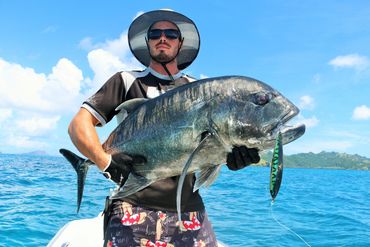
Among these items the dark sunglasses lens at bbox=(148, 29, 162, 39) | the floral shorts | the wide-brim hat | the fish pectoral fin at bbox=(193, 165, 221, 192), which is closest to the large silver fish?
the fish pectoral fin at bbox=(193, 165, 221, 192)

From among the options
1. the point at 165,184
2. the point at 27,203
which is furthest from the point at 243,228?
the point at 165,184

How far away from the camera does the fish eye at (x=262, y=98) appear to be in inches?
115

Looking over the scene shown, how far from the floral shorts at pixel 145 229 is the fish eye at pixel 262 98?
1277mm

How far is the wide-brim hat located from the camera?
412 centimetres

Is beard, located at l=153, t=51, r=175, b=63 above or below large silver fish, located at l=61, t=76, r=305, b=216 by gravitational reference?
above

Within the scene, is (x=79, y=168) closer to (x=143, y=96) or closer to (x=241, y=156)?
(x=143, y=96)

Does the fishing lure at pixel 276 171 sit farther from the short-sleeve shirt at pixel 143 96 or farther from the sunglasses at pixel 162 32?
the sunglasses at pixel 162 32

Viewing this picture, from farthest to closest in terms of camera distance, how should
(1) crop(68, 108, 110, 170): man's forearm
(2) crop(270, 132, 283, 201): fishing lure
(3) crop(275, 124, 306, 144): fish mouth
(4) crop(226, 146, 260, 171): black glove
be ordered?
1. (1) crop(68, 108, 110, 170): man's forearm
2. (4) crop(226, 146, 260, 171): black glove
3. (3) crop(275, 124, 306, 144): fish mouth
4. (2) crop(270, 132, 283, 201): fishing lure

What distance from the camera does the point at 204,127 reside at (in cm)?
286

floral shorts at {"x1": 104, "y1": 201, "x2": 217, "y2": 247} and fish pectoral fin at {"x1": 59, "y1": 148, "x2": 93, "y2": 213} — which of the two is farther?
fish pectoral fin at {"x1": 59, "y1": 148, "x2": 93, "y2": 213}

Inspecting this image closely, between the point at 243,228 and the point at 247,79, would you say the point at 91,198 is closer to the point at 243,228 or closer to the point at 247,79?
the point at 243,228

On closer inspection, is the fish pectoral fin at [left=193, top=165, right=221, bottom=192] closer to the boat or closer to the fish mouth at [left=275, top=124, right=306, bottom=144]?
the fish mouth at [left=275, top=124, right=306, bottom=144]

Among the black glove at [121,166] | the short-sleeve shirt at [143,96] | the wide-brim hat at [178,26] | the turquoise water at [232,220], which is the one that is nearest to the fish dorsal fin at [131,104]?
the short-sleeve shirt at [143,96]

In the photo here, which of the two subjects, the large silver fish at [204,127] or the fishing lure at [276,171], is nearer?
the fishing lure at [276,171]
